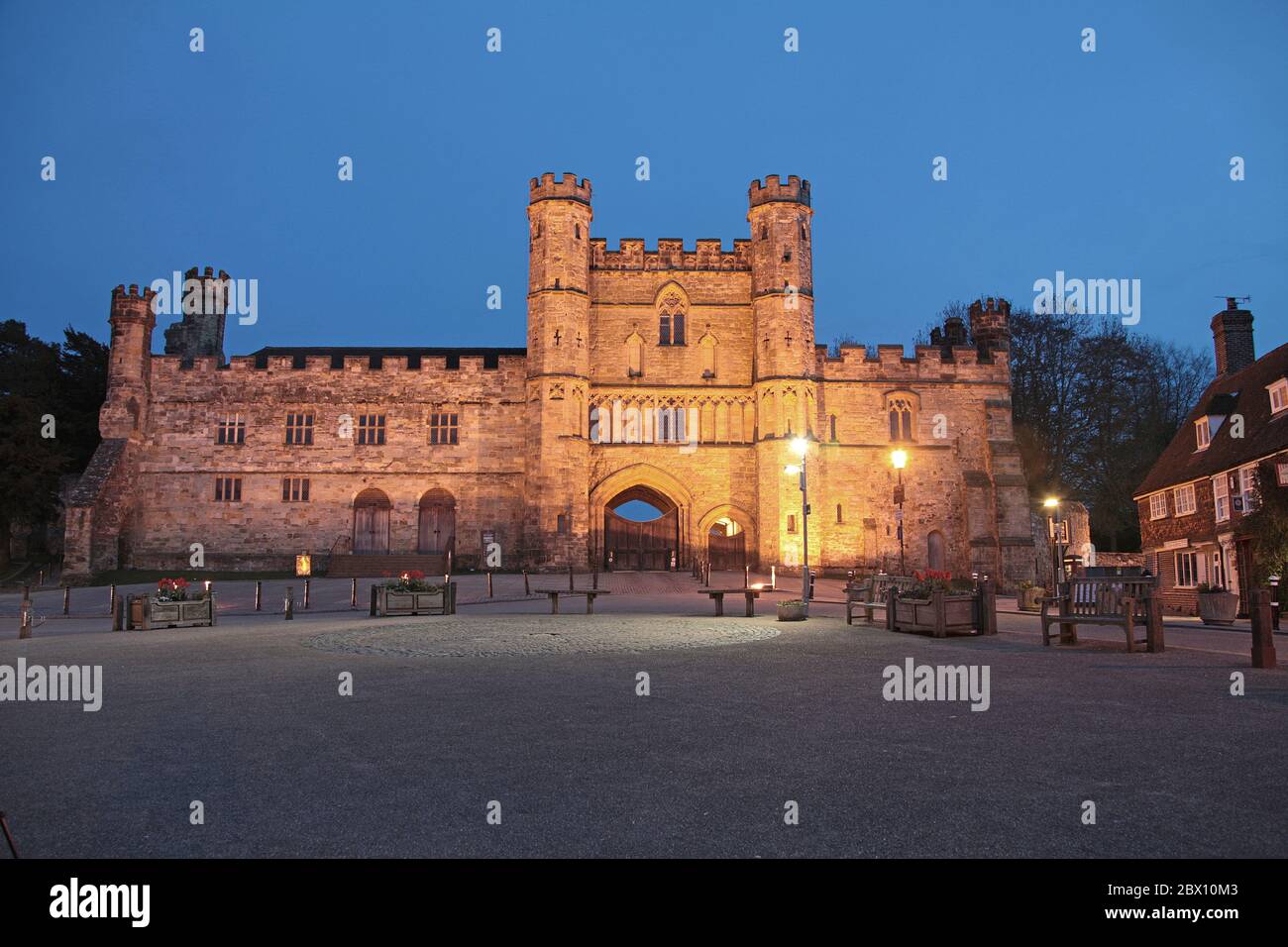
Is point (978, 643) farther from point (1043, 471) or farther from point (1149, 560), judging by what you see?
point (1043, 471)

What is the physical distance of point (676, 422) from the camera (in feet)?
127

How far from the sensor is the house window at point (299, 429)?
39.0 metres

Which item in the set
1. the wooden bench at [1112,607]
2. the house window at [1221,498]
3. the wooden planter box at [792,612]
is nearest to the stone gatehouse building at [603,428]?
the house window at [1221,498]

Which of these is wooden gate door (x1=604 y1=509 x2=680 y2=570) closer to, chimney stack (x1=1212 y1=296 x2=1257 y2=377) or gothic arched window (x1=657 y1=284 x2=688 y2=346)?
gothic arched window (x1=657 y1=284 x2=688 y2=346)

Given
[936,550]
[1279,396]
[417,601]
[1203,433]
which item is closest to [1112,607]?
[417,601]

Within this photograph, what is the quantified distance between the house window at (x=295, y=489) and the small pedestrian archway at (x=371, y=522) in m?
2.21

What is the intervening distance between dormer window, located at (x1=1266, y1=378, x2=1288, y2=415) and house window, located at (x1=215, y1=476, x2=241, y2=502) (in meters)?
38.8

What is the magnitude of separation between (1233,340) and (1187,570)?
9060 millimetres

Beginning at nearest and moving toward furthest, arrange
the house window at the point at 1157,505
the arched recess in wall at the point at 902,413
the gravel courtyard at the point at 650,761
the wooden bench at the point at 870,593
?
the gravel courtyard at the point at 650,761, the wooden bench at the point at 870,593, the house window at the point at 1157,505, the arched recess in wall at the point at 902,413

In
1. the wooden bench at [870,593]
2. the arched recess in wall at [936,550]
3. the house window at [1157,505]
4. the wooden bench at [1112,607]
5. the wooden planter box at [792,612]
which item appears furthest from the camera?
the arched recess in wall at [936,550]

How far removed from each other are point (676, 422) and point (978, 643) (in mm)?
26418

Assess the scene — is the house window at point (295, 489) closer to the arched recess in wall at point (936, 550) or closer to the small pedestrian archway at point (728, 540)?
the small pedestrian archway at point (728, 540)

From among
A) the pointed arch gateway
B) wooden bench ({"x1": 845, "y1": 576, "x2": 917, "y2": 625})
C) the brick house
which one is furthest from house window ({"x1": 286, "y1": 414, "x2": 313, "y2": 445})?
the brick house
